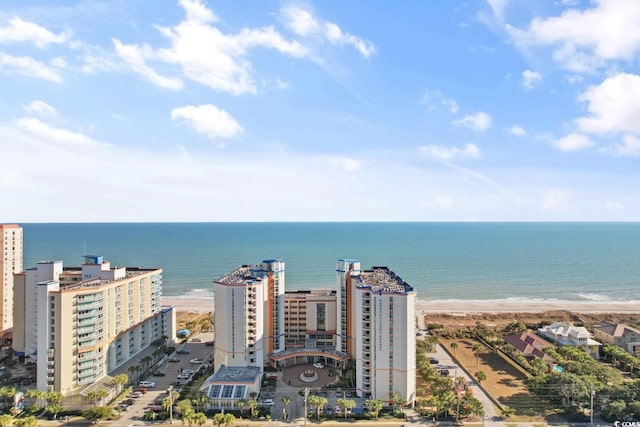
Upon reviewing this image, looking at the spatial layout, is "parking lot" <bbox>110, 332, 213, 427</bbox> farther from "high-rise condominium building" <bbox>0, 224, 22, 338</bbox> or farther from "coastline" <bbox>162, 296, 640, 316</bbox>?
"high-rise condominium building" <bbox>0, 224, 22, 338</bbox>

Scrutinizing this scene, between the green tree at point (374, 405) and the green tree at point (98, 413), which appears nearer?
the green tree at point (98, 413)

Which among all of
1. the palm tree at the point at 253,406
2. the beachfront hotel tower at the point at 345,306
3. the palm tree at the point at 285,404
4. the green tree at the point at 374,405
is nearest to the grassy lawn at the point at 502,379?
the green tree at the point at 374,405

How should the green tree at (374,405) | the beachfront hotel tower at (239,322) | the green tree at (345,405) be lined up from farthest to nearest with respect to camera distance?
the beachfront hotel tower at (239,322) < the green tree at (374,405) < the green tree at (345,405)

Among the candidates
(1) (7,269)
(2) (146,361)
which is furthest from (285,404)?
(1) (7,269)

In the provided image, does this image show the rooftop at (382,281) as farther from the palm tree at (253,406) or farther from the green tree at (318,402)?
the palm tree at (253,406)

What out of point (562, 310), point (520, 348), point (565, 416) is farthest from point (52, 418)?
point (562, 310)

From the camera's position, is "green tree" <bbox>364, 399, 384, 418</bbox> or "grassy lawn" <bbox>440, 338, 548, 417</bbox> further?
"grassy lawn" <bbox>440, 338, 548, 417</bbox>

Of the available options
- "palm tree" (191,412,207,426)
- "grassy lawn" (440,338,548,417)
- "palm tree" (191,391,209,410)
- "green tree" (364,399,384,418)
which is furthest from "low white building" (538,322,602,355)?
"palm tree" (191,412,207,426)
